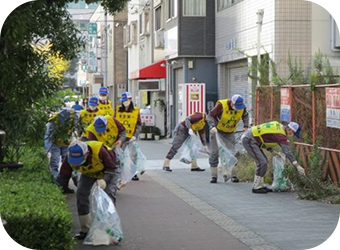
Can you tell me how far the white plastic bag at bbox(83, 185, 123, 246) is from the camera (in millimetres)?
8383

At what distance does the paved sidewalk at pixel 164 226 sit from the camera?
8.44 metres

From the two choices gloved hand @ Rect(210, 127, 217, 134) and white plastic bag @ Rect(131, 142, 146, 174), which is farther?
white plastic bag @ Rect(131, 142, 146, 174)

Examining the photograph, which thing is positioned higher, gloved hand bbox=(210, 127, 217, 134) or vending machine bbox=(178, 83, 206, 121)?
vending machine bbox=(178, 83, 206, 121)

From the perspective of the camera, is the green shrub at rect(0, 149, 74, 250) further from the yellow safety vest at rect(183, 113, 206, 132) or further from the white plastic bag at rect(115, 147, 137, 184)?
the yellow safety vest at rect(183, 113, 206, 132)

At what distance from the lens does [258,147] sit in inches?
499

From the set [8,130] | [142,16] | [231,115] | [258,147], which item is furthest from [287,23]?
[142,16]

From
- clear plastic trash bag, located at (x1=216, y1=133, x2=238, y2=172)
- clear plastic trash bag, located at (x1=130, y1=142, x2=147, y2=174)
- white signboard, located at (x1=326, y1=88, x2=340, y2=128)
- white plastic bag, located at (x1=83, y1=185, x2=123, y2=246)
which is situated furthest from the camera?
clear plastic trash bag, located at (x1=130, y1=142, x2=147, y2=174)

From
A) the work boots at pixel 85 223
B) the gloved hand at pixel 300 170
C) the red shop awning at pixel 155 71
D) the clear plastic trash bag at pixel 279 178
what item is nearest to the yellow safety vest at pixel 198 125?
the clear plastic trash bag at pixel 279 178

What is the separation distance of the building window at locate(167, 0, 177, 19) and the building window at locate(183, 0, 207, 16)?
90 cm

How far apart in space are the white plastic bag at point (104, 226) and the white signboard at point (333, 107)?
5.25 m

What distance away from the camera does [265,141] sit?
41.0ft

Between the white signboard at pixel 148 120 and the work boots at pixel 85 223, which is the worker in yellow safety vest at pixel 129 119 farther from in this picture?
the white signboard at pixel 148 120

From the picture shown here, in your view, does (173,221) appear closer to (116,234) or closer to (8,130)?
(116,234)

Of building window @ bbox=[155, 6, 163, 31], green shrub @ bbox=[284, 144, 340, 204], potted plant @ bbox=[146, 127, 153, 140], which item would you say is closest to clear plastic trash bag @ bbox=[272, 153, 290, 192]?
green shrub @ bbox=[284, 144, 340, 204]
